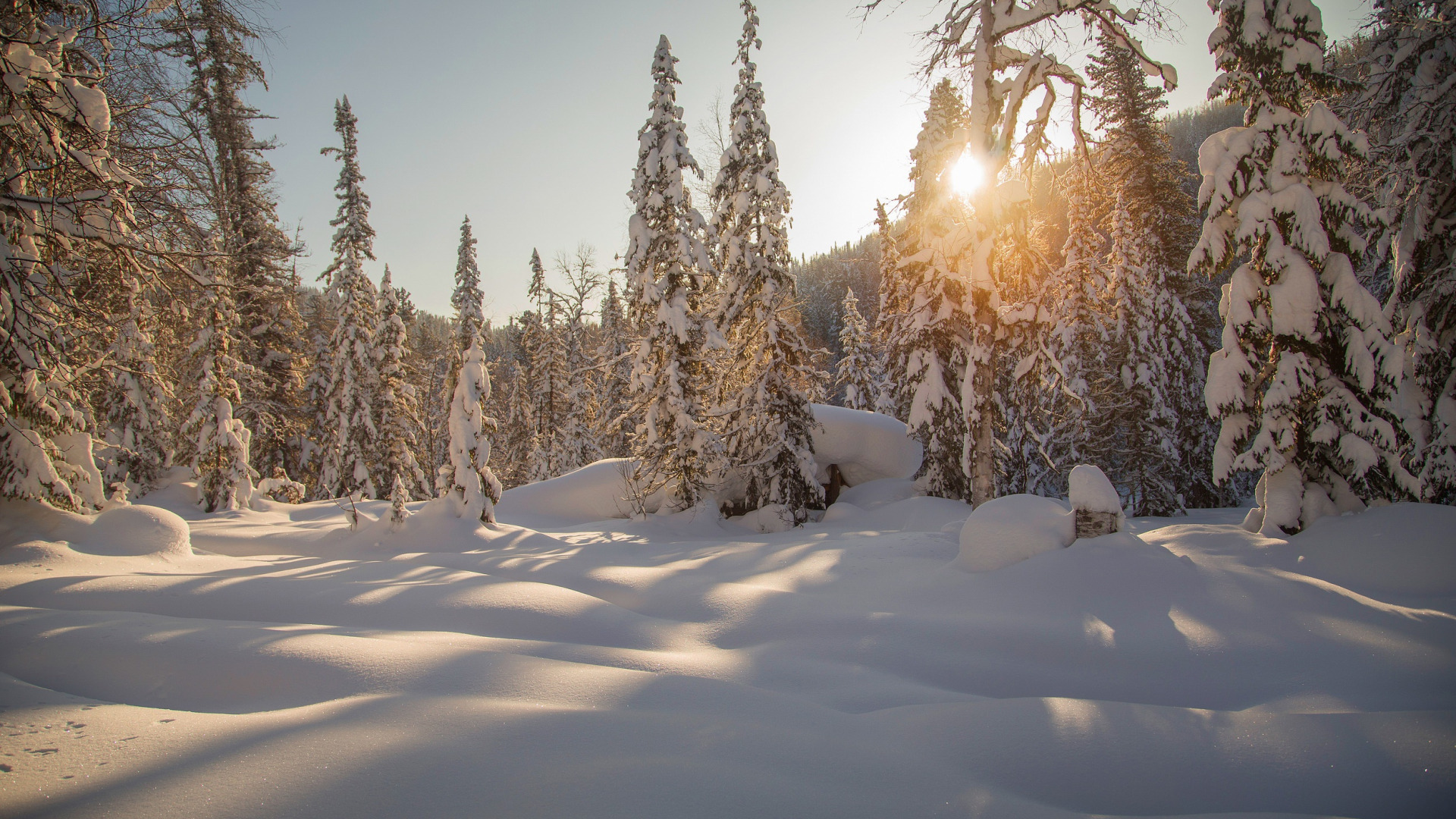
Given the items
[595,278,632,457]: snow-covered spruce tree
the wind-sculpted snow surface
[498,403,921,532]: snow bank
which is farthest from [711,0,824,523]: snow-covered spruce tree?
[595,278,632,457]: snow-covered spruce tree

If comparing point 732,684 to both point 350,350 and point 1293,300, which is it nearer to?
point 1293,300

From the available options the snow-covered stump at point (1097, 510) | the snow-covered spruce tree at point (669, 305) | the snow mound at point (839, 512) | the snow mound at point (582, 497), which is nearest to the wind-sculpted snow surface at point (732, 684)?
the snow-covered stump at point (1097, 510)

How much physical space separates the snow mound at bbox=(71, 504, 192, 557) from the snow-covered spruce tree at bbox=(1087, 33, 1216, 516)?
2280cm

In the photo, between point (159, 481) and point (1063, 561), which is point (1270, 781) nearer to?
point (1063, 561)

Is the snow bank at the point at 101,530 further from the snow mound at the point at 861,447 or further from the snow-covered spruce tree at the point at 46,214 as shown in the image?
the snow mound at the point at 861,447

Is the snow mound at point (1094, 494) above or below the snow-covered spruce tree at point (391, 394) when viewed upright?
below

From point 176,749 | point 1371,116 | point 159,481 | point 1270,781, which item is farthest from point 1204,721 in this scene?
point 159,481

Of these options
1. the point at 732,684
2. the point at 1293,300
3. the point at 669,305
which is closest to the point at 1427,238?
the point at 1293,300

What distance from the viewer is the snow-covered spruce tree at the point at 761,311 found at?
51.4 feet

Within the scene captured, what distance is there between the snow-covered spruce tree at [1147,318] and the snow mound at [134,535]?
22804 millimetres

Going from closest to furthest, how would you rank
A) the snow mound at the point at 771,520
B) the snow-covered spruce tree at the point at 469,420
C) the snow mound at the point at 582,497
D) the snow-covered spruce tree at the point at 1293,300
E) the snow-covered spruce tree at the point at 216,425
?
the snow-covered spruce tree at the point at 1293,300 → the snow-covered spruce tree at the point at 469,420 → the snow-covered spruce tree at the point at 216,425 → the snow mound at the point at 771,520 → the snow mound at the point at 582,497

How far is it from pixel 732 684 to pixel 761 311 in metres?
12.7

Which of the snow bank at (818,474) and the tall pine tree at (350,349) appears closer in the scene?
the snow bank at (818,474)

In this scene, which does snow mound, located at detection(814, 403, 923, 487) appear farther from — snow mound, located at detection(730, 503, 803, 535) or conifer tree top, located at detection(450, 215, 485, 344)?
conifer tree top, located at detection(450, 215, 485, 344)
